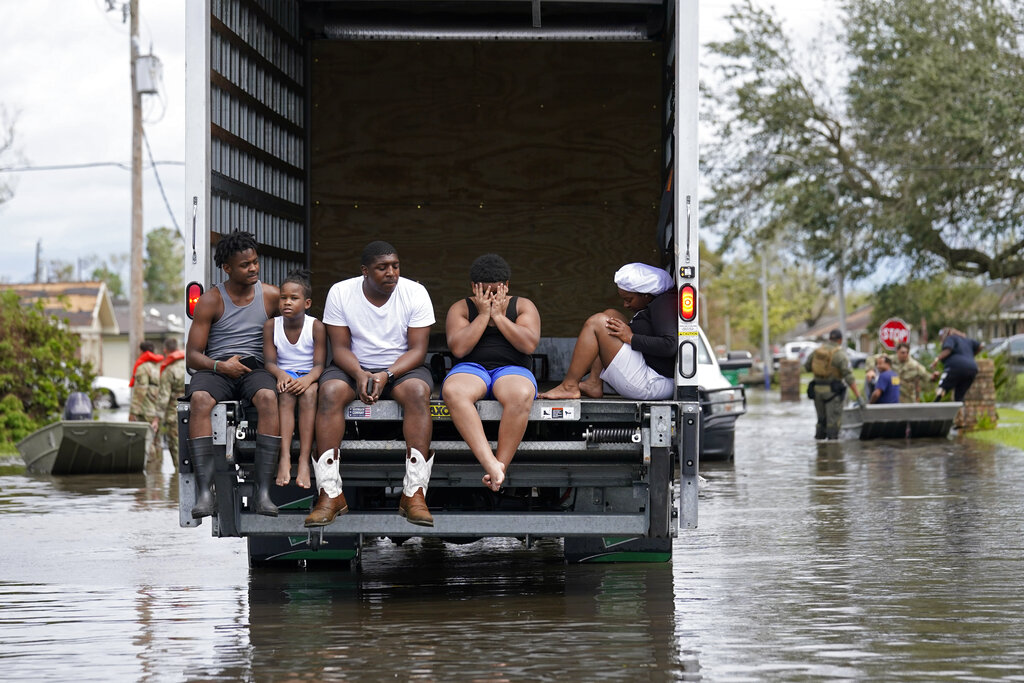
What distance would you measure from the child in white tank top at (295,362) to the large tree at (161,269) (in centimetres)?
11779

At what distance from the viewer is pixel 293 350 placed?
855 cm

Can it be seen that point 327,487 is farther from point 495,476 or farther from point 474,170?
point 474,170

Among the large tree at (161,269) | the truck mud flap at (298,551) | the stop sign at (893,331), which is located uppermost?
the large tree at (161,269)

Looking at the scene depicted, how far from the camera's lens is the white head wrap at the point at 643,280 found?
896cm

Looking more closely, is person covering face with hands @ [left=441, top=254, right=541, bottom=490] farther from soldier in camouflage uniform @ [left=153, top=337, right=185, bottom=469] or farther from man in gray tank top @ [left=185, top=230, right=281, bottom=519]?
soldier in camouflage uniform @ [left=153, top=337, right=185, bottom=469]

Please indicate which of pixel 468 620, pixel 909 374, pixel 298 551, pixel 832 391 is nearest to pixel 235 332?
pixel 298 551

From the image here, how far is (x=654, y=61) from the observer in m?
11.4

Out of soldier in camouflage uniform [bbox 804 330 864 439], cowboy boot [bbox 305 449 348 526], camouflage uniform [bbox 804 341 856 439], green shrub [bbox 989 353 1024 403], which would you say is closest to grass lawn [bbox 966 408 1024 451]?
green shrub [bbox 989 353 1024 403]

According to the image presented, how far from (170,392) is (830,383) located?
34.4ft

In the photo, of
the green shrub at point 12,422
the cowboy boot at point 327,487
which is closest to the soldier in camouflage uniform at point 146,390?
the green shrub at point 12,422

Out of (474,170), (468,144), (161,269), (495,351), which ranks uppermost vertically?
(161,269)

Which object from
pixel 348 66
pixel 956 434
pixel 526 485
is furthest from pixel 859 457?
pixel 526 485

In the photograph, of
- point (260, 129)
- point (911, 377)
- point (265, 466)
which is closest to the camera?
point (265, 466)

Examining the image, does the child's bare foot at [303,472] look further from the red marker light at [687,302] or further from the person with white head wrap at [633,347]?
the red marker light at [687,302]
